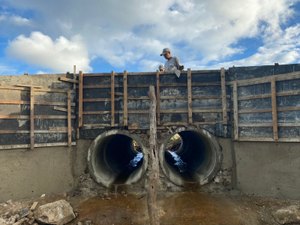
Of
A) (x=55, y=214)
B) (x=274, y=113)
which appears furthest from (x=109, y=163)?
(x=274, y=113)

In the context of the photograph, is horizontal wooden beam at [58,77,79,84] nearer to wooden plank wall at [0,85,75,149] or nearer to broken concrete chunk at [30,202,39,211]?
wooden plank wall at [0,85,75,149]

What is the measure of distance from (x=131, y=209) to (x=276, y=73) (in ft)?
22.6

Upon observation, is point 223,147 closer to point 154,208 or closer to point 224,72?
point 224,72

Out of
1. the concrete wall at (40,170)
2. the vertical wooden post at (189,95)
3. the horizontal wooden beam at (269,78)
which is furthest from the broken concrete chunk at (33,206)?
the horizontal wooden beam at (269,78)

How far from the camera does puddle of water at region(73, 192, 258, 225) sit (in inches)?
291

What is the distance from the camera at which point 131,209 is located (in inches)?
320

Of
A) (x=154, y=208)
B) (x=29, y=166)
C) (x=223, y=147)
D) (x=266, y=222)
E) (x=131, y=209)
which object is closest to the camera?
(x=154, y=208)

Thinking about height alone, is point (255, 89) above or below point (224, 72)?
below

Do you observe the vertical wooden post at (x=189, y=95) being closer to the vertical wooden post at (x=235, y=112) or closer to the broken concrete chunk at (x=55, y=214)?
the vertical wooden post at (x=235, y=112)

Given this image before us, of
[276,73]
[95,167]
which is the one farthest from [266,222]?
[95,167]

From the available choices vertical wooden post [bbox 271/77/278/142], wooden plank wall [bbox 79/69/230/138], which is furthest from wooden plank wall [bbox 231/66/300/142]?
wooden plank wall [bbox 79/69/230/138]

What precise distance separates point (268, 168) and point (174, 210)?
11.8 feet

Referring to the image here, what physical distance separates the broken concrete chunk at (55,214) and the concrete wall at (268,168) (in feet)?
19.8

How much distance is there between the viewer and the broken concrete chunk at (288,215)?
716cm
